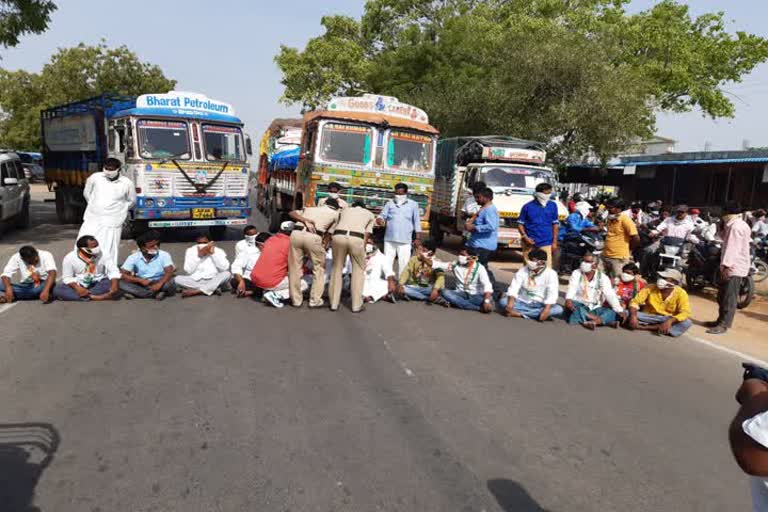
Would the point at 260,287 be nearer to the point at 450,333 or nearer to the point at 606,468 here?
the point at 450,333

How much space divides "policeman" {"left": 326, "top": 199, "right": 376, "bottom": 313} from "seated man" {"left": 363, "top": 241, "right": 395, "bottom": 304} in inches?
24.3

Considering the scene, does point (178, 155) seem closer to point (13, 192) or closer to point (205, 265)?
point (13, 192)

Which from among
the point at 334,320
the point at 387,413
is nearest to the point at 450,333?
the point at 334,320

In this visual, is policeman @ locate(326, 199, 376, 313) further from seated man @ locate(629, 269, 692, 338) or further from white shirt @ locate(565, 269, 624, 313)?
seated man @ locate(629, 269, 692, 338)

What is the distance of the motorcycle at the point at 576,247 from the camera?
11.8m

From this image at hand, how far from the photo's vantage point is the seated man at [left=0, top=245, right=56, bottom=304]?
7.50 metres

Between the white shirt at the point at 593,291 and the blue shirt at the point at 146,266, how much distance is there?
5250 mm

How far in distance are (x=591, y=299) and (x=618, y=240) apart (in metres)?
1.61

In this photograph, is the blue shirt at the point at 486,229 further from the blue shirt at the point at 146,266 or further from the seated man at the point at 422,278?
the blue shirt at the point at 146,266

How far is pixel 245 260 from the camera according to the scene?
8578 mm

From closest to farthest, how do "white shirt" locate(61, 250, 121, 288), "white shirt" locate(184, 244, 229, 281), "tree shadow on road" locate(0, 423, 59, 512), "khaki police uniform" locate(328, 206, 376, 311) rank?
"tree shadow on road" locate(0, 423, 59, 512) < "white shirt" locate(61, 250, 121, 288) < "khaki police uniform" locate(328, 206, 376, 311) < "white shirt" locate(184, 244, 229, 281)

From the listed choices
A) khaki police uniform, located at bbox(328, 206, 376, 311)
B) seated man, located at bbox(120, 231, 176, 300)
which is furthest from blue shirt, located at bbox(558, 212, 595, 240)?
seated man, located at bbox(120, 231, 176, 300)

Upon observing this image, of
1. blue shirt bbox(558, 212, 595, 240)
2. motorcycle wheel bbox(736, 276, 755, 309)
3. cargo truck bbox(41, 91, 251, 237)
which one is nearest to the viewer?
motorcycle wheel bbox(736, 276, 755, 309)

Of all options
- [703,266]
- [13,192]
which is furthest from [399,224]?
[13,192]
